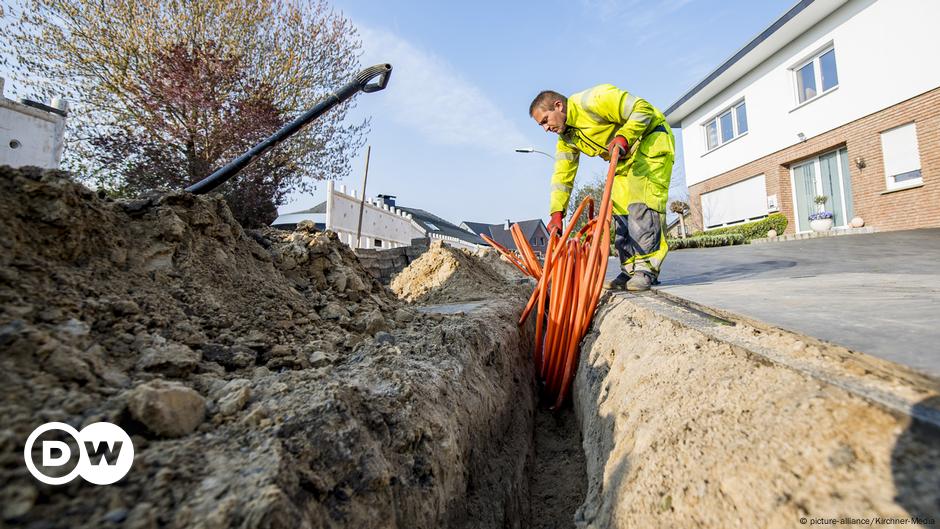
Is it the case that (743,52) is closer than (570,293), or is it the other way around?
(570,293)

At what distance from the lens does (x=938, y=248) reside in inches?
179

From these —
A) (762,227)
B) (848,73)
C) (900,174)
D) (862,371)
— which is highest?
(848,73)

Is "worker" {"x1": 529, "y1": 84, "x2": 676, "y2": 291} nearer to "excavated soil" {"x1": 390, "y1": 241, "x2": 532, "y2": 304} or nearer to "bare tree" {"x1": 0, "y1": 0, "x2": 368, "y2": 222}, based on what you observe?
"excavated soil" {"x1": 390, "y1": 241, "x2": 532, "y2": 304}

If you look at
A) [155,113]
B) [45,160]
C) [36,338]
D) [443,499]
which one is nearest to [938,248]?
[443,499]

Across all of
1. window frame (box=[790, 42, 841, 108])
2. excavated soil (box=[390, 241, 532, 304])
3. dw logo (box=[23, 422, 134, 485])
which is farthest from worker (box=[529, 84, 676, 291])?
window frame (box=[790, 42, 841, 108])

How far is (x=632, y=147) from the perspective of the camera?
127 inches

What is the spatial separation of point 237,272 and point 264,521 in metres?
1.32

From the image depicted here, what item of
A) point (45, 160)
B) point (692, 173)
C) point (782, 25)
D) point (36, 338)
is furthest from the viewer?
point (692, 173)

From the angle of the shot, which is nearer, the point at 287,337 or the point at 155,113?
the point at 287,337

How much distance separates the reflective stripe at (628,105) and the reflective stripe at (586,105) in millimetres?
222

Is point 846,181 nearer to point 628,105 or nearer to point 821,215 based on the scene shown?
point 821,215

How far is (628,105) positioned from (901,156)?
8558 mm

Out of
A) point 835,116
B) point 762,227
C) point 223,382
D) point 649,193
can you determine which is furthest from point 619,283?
point 762,227

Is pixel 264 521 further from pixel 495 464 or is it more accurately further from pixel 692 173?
pixel 692 173
